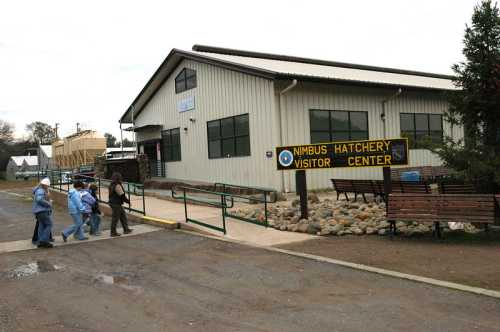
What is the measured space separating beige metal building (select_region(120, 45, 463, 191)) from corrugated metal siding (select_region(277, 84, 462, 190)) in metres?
0.04

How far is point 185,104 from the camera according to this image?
2297 centimetres

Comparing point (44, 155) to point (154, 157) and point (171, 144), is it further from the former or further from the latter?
point (171, 144)

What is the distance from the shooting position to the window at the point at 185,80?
22.3 m

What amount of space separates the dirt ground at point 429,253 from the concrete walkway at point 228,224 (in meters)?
0.66

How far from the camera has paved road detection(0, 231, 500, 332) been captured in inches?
197

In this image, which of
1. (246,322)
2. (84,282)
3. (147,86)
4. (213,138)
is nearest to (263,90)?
(213,138)

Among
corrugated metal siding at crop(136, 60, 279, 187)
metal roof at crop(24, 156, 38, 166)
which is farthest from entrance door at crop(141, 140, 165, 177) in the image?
metal roof at crop(24, 156, 38, 166)

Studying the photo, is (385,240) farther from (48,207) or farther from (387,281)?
(48,207)

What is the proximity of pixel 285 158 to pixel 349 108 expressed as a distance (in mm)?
9182

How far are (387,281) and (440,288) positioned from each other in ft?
2.33

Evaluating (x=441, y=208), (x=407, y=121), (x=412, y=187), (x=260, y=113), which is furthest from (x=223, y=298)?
(x=407, y=121)

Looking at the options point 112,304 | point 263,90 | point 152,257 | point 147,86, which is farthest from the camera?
point 147,86

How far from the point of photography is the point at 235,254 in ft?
28.5

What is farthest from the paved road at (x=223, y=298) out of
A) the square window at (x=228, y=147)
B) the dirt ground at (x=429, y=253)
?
the square window at (x=228, y=147)
